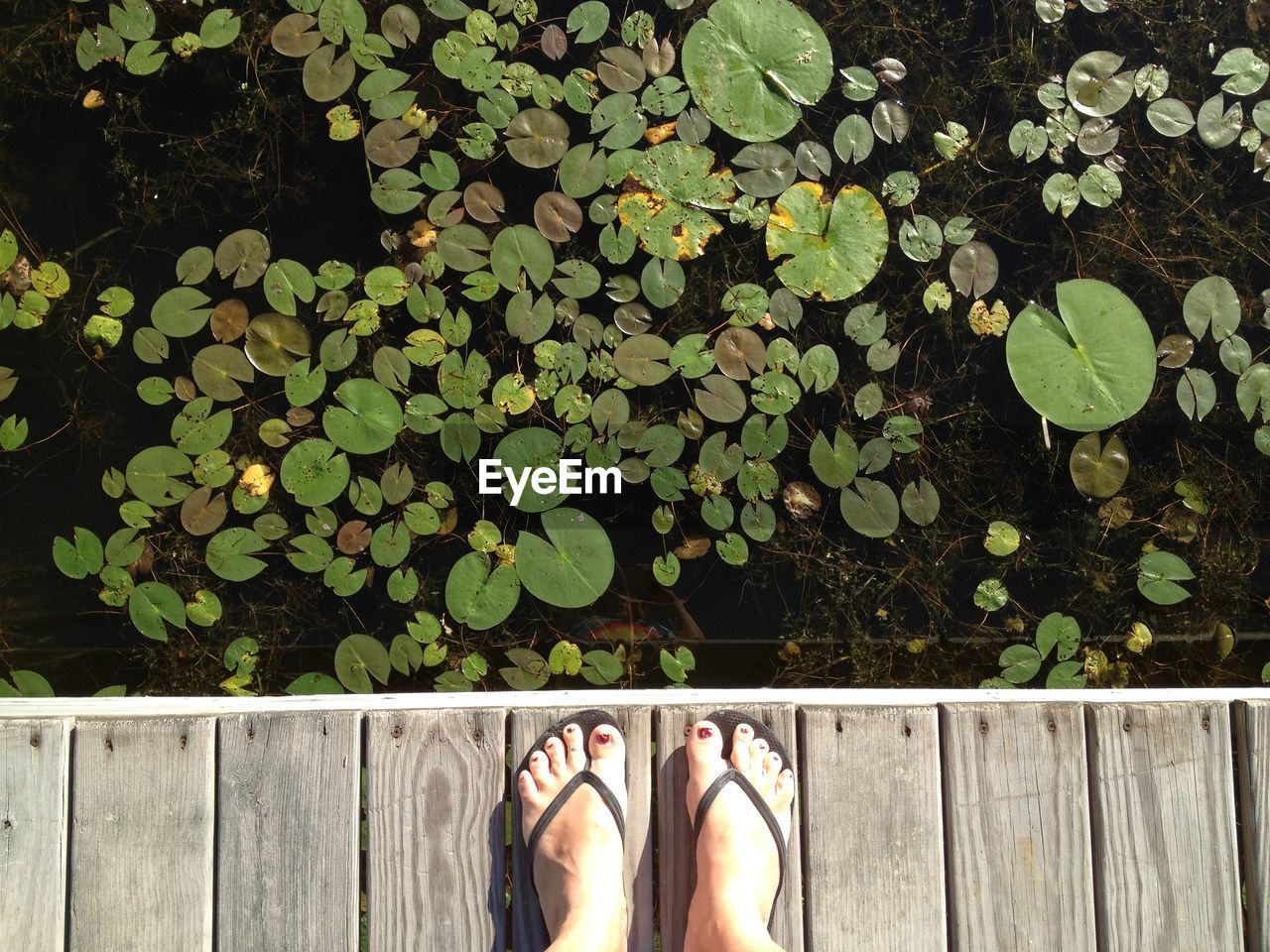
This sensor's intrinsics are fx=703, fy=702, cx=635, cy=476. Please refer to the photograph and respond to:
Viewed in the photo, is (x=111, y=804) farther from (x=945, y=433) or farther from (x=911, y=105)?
(x=911, y=105)

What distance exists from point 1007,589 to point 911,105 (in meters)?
0.97

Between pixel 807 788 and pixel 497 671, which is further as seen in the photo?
pixel 497 671

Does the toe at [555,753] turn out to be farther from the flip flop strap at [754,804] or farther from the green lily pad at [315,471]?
the green lily pad at [315,471]

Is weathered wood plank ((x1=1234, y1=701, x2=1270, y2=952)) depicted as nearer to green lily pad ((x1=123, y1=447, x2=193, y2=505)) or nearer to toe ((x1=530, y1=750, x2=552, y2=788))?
toe ((x1=530, y1=750, x2=552, y2=788))

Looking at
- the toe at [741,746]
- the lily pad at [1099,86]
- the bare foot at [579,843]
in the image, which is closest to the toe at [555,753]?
the bare foot at [579,843]

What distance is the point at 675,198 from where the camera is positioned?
4.41 feet

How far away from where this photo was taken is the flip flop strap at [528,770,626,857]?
1207 mm

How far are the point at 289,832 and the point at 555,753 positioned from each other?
18.4 inches

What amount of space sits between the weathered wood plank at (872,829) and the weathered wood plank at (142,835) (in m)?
1.04

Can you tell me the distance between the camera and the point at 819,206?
1.35 m

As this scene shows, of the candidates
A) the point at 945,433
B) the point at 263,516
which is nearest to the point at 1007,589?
the point at 945,433

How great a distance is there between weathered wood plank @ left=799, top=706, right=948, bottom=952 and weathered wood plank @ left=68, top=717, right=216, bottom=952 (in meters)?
1.04

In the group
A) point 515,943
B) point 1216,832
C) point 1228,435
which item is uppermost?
point 1228,435

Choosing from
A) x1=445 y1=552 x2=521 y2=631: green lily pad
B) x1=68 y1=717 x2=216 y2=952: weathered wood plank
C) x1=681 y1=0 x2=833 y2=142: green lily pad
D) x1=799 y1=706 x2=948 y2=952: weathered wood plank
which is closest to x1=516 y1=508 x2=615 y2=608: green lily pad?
x1=445 y1=552 x2=521 y2=631: green lily pad
